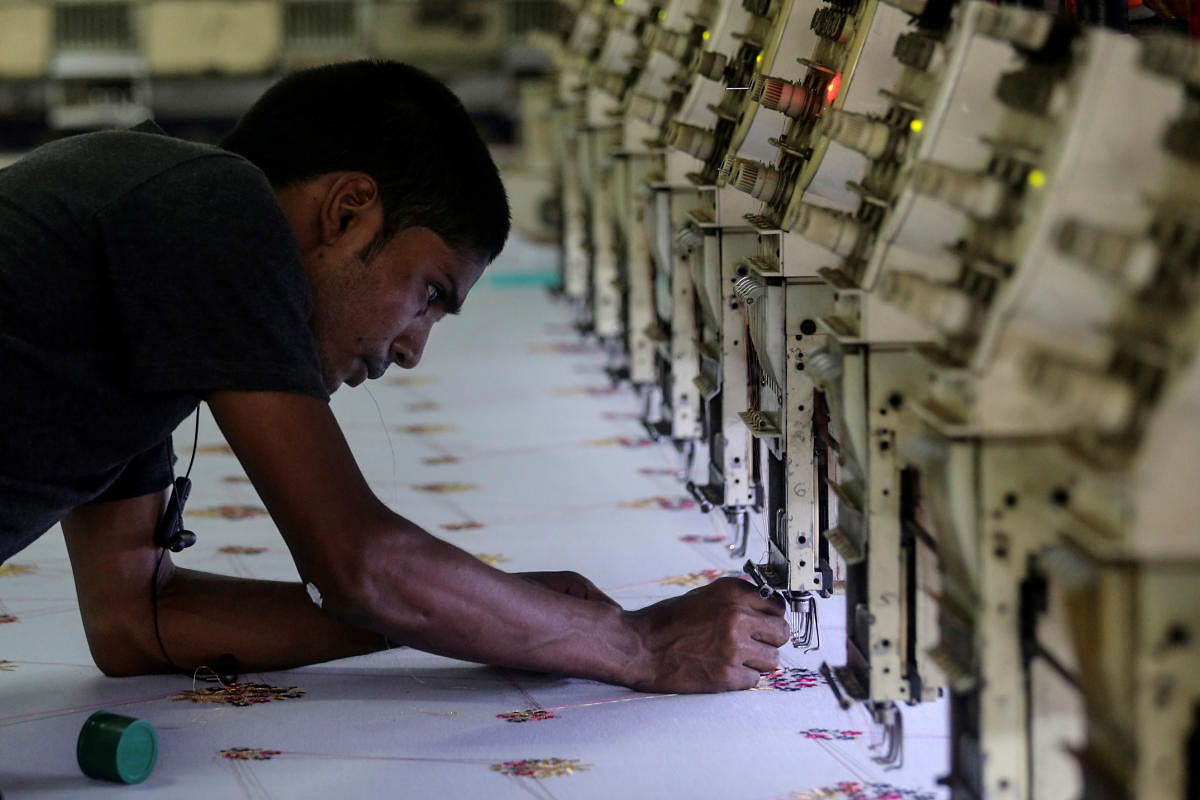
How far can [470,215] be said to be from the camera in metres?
1.99

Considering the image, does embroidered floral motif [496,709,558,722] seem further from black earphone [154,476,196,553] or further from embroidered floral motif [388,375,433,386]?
embroidered floral motif [388,375,433,386]

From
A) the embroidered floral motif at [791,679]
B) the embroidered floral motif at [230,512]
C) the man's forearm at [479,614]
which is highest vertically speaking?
the man's forearm at [479,614]

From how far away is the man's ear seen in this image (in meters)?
1.93

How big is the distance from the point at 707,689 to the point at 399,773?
1.55 ft

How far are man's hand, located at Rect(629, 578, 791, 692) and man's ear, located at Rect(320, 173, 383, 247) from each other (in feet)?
2.12

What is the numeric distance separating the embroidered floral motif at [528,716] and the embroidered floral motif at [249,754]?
1.01ft

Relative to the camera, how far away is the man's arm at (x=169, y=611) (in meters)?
2.33

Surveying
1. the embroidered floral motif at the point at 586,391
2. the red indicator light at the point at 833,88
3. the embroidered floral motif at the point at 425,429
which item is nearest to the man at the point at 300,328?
the red indicator light at the point at 833,88

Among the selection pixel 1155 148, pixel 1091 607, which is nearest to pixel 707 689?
pixel 1091 607

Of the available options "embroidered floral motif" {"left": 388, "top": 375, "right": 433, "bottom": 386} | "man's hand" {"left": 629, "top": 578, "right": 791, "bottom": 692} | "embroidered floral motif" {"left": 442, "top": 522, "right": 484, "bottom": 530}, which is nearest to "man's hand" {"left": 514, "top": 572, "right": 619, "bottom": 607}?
"man's hand" {"left": 629, "top": 578, "right": 791, "bottom": 692}

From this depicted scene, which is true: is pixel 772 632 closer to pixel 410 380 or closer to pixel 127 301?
pixel 127 301

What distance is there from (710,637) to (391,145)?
802 millimetres

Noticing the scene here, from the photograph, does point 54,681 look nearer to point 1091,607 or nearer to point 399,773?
point 399,773

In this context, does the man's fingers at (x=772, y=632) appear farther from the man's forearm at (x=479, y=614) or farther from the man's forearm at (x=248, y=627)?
the man's forearm at (x=248, y=627)
